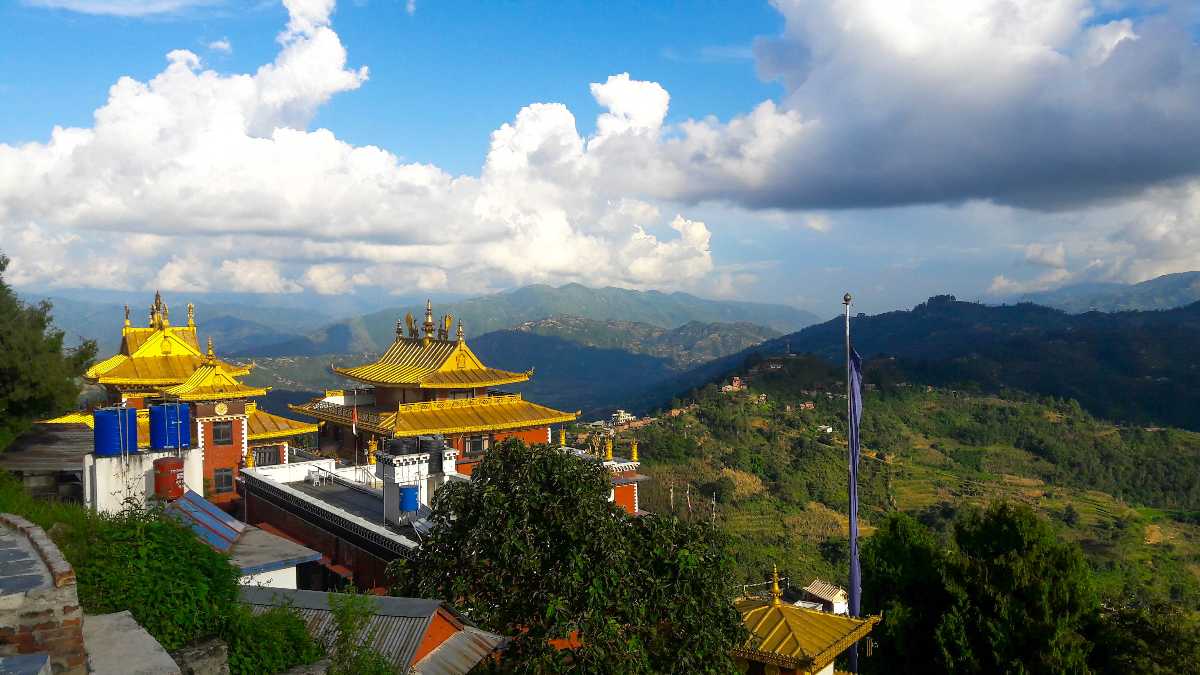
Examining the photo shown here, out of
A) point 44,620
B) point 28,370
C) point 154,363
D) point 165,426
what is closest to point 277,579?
point 44,620

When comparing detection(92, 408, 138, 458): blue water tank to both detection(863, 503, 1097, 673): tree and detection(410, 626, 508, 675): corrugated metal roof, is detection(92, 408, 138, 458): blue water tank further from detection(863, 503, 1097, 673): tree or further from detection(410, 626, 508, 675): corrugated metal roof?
detection(863, 503, 1097, 673): tree

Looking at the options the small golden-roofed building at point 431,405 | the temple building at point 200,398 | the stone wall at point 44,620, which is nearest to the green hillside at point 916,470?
the small golden-roofed building at point 431,405

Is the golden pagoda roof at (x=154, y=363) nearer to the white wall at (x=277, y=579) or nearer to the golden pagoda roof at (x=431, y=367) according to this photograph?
the golden pagoda roof at (x=431, y=367)

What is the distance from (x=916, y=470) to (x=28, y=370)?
6534 centimetres

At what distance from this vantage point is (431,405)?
97.6 feet

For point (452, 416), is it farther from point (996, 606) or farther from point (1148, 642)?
point (1148, 642)

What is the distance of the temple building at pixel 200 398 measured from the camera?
2342 cm

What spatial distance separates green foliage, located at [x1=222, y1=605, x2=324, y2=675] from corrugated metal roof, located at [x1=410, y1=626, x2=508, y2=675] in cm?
123

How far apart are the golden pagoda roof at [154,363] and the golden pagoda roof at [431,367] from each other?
16.0 ft

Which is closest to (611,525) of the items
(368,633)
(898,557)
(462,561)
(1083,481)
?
(462,561)

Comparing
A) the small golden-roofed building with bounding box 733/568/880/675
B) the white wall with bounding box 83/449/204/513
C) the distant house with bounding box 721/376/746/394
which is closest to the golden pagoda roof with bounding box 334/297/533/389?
the white wall with bounding box 83/449/204/513

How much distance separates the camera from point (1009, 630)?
556 inches

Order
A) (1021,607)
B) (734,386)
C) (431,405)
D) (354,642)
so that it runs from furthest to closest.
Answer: (734,386) < (431,405) < (1021,607) < (354,642)

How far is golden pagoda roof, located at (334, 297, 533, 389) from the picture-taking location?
1188 inches
